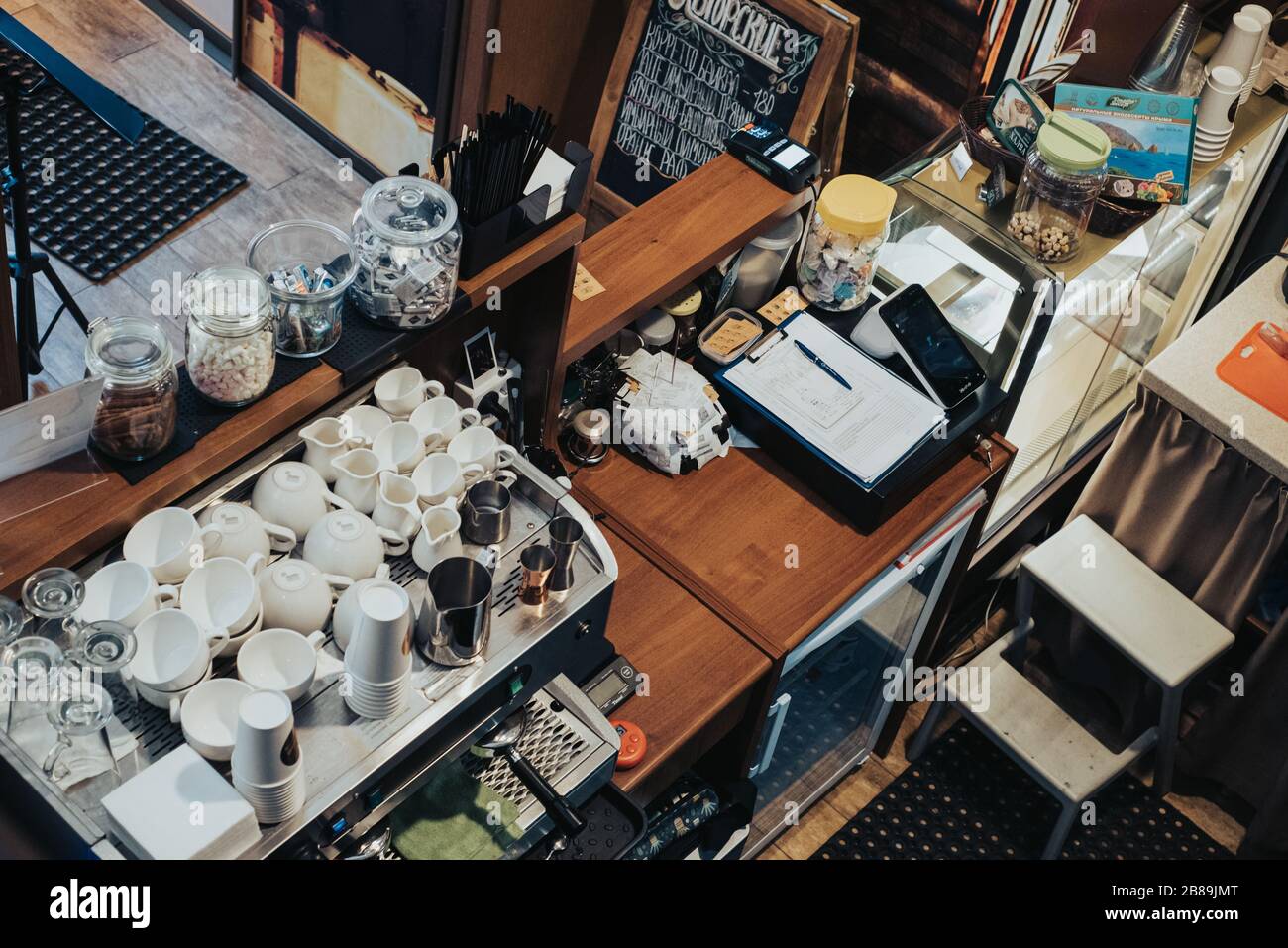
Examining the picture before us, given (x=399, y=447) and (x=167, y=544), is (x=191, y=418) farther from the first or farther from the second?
(x=399, y=447)

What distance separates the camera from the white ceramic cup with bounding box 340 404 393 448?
2402mm

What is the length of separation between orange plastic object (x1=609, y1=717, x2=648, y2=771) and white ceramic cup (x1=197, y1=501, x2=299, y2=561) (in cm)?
74

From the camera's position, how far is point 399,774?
7.21 feet

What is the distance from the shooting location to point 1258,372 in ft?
11.6

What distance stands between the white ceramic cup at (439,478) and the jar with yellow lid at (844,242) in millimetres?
1124

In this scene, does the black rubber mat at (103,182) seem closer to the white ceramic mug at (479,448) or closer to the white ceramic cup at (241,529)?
the white ceramic mug at (479,448)

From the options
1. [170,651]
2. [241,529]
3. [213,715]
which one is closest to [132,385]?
[241,529]

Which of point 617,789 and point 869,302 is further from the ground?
point 869,302

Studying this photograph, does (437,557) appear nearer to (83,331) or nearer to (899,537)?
(899,537)

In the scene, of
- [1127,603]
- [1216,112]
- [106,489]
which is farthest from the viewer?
[1127,603]

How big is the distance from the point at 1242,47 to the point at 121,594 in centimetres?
288

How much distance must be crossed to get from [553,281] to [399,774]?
953 mm
